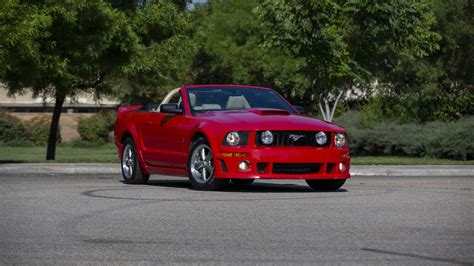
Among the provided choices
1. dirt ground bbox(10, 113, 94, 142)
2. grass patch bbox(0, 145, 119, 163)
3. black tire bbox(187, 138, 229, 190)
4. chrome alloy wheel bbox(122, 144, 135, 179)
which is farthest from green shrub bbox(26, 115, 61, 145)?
black tire bbox(187, 138, 229, 190)

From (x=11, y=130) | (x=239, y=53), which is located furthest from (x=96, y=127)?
(x=239, y=53)

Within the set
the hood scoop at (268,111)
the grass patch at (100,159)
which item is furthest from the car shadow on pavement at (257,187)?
the grass patch at (100,159)

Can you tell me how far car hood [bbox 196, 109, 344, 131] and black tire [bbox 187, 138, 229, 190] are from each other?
1.24 feet

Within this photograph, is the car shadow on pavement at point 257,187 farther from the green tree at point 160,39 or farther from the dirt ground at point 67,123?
the dirt ground at point 67,123

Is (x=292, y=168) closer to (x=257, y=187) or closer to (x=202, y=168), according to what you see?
(x=202, y=168)

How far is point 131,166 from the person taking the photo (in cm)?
1712

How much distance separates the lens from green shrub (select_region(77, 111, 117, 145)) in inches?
2336

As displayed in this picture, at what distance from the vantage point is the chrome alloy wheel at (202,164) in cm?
1487

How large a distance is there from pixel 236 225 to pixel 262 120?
4.48 m

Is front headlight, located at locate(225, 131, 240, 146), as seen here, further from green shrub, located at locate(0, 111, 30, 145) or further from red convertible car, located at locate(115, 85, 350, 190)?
green shrub, located at locate(0, 111, 30, 145)

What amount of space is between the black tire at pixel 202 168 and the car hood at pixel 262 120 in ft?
1.24

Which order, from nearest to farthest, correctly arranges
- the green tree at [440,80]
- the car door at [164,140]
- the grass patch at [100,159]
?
the car door at [164,140] < the grass patch at [100,159] < the green tree at [440,80]

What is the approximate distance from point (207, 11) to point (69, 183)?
50014 millimetres

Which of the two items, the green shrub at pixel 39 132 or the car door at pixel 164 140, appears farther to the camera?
the green shrub at pixel 39 132
